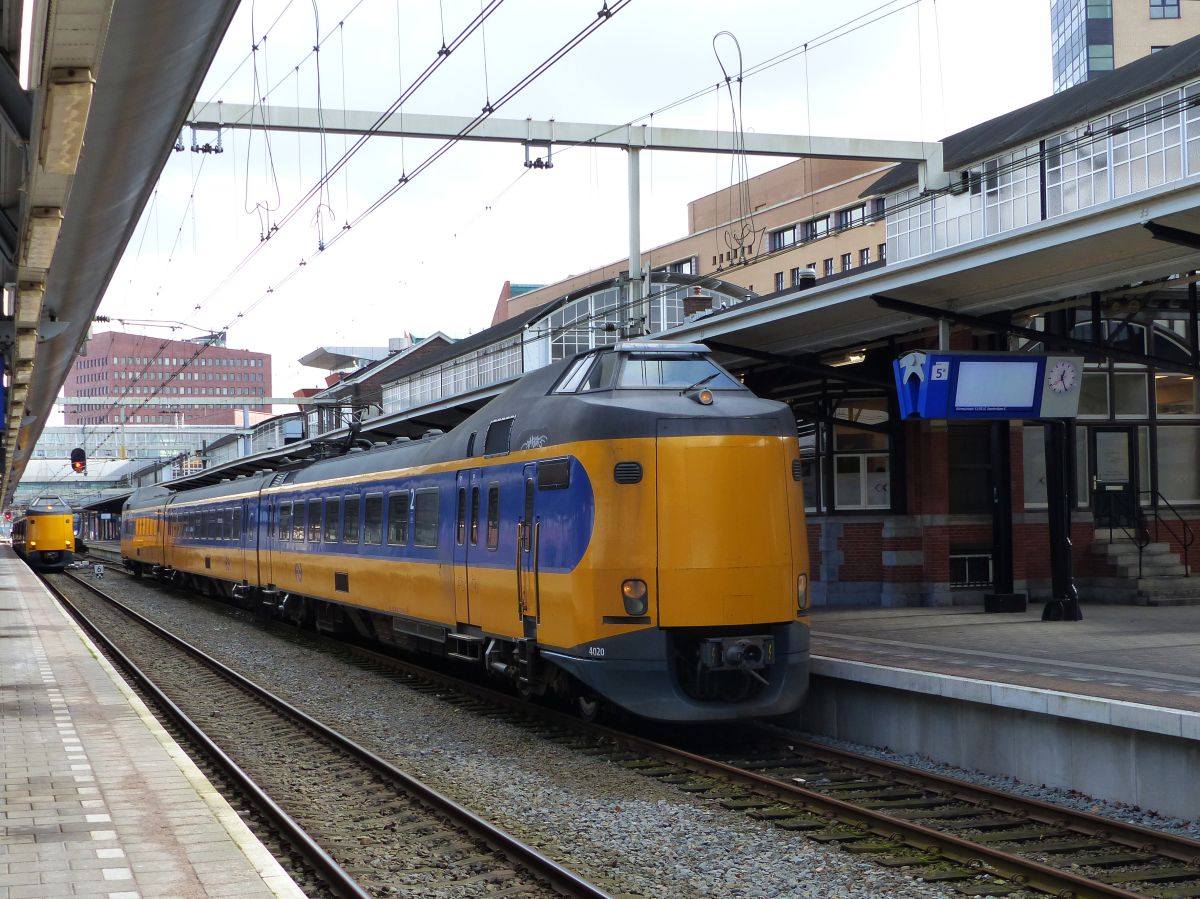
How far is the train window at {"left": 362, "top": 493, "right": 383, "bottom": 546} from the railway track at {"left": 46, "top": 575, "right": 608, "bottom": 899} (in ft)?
8.52

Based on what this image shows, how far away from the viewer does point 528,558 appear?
12.0 m

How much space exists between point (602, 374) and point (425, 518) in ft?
13.3

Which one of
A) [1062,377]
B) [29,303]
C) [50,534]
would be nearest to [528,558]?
[29,303]

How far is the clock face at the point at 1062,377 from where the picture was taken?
15.2 metres

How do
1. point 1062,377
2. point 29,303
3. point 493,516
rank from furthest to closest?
1. point 1062,377
2. point 29,303
3. point 493,516

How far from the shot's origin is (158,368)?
352 ft

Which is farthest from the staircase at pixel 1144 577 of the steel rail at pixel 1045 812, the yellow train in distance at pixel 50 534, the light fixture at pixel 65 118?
the yellow train in distance at pixel 50 534

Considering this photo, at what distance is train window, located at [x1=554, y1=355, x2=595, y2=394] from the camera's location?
1224 cm

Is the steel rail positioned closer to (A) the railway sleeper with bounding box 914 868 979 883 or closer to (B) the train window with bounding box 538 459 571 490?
(A) the railway sleeper with bounding box 914 868 979 883

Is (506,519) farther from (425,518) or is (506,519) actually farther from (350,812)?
(350,812)

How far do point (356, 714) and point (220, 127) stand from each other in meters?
11.8

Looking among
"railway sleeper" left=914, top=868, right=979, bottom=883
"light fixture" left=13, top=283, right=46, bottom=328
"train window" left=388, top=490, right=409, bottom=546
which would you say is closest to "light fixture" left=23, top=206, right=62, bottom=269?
"light fixture" left=13, top=283, right=46, bottom=328

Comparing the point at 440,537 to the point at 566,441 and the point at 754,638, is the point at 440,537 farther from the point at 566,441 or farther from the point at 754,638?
the point at 754,638

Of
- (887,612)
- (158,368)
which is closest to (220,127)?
(887,612)
